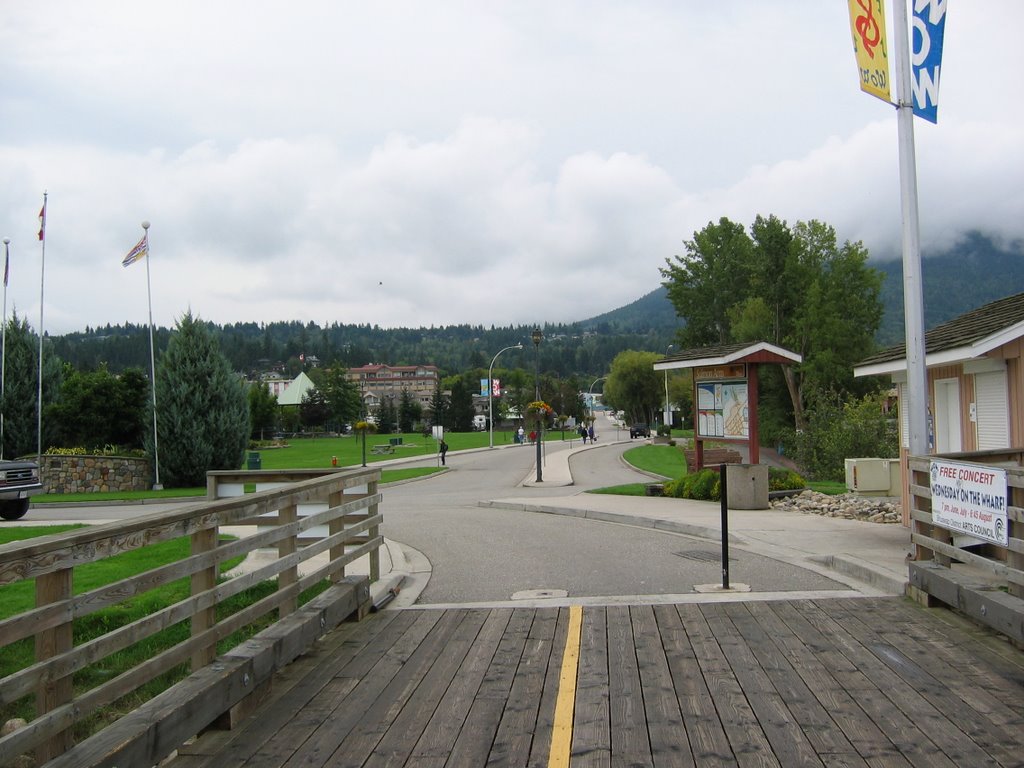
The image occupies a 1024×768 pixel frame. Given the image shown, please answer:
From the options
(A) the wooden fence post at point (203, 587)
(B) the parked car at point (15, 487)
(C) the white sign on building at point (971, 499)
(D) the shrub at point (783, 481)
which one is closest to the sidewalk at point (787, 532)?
(C) the white sign on building at point (971, 499)

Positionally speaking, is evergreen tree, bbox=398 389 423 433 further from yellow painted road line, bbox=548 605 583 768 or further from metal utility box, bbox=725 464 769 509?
yellow painted road line, bbox=548 605 583 768

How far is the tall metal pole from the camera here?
933 cm

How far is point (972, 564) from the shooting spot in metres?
6.84

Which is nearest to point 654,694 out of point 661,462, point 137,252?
point 137,252

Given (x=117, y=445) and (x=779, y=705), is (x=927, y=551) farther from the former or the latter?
(x=117, y=445)

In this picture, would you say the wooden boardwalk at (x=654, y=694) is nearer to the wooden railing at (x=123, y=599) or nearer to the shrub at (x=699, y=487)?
the wooden railing at (x=123, y=599)

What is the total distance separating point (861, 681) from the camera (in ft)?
18.5

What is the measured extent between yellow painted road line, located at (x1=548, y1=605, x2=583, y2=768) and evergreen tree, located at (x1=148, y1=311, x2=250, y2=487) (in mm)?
29249

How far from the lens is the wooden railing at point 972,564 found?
630 cm

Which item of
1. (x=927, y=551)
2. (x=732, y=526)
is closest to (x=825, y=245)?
(x=732, y=526)

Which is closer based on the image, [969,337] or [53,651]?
[53,651]

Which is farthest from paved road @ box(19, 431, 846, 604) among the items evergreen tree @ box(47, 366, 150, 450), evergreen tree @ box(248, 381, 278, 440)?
evergreen tree @ box(248, 381, 278, 440)

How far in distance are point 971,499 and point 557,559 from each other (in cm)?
548

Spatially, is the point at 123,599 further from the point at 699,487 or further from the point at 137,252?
the point at 137,252
